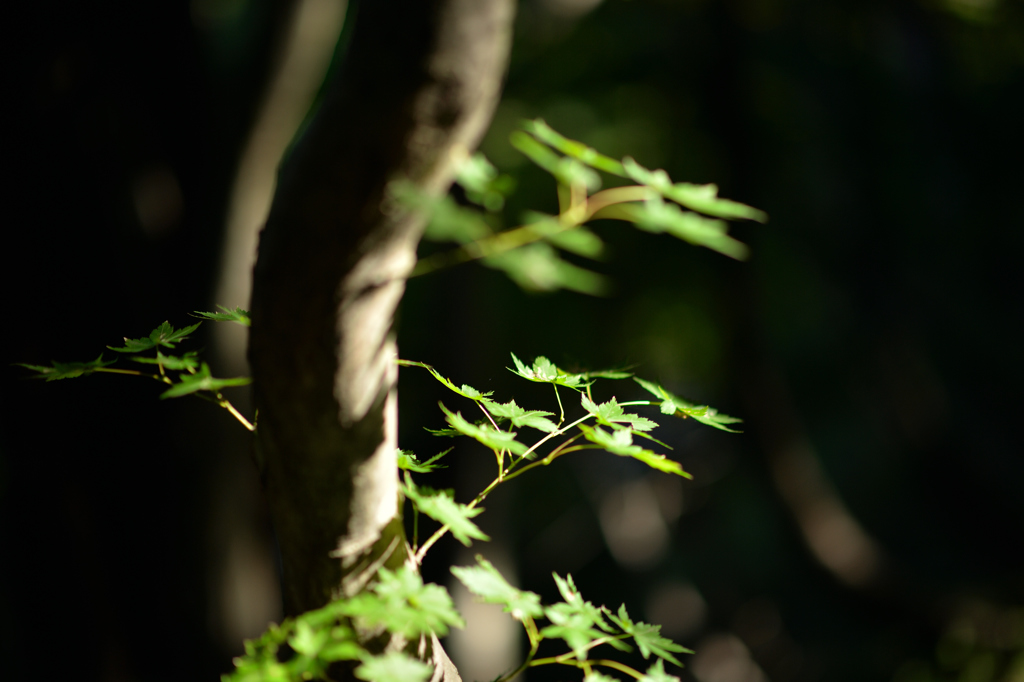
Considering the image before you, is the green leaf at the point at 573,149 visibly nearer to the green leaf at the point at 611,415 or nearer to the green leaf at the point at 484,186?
the green leaf at the point at 484,186

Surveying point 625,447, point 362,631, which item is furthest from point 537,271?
point 362,631

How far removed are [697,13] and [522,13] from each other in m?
1.96

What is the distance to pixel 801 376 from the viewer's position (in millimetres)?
5598

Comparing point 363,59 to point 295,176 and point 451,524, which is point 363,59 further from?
point 451,524

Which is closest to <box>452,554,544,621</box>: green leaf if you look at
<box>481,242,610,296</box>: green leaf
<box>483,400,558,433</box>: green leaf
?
<box>483,400,558,433</box>: green leaf

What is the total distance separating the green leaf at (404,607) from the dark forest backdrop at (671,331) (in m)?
0.29

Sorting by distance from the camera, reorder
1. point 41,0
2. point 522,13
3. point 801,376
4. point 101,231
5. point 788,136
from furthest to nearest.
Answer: point 801,376 < point 788,136 < point 522,13 < point 101,231 < point 41,0

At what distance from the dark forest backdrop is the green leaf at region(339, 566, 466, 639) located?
11.3 inches

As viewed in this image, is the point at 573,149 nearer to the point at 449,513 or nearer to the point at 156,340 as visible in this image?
the point at 449,513

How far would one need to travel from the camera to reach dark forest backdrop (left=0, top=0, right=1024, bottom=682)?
1479mm

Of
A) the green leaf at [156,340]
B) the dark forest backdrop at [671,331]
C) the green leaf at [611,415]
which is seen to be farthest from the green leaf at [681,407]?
the green leaf at [156,340]

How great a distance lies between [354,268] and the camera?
349mm

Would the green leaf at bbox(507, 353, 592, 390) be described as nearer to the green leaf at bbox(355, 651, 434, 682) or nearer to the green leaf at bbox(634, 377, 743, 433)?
the green leaf at bbox(634, 377, 743, 433)

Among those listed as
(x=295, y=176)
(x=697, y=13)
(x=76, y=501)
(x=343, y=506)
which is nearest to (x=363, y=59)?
(x=295, y=176)
